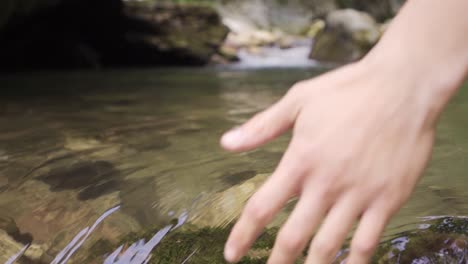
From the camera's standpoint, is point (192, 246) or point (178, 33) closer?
point (192, 246)

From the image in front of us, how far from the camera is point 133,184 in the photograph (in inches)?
62.6

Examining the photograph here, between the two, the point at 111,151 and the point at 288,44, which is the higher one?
the point at 111,151

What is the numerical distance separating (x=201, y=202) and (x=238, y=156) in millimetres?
512

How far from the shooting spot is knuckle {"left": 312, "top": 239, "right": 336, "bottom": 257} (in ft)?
2.36

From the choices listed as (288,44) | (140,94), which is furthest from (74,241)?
(288,44)

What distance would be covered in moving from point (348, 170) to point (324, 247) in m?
0.13

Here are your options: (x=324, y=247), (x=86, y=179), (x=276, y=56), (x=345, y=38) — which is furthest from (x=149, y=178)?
(x=276, y=56)

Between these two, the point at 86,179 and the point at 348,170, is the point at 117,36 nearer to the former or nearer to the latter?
the point at 86,179

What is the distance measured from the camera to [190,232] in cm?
128

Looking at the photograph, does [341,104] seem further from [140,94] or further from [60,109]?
[140,94]

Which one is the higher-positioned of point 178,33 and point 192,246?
point 192,246

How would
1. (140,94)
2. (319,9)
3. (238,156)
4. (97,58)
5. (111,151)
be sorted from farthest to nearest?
(319,9)
(97,58)
(140,94)
(111,151)
(238,156)

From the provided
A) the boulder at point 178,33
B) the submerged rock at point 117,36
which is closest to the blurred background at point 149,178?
the submerged rock at point 117,36

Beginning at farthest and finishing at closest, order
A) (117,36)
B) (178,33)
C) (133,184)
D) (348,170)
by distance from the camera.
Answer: (178,33) < (117,36) < (133,184) < (348,170)
